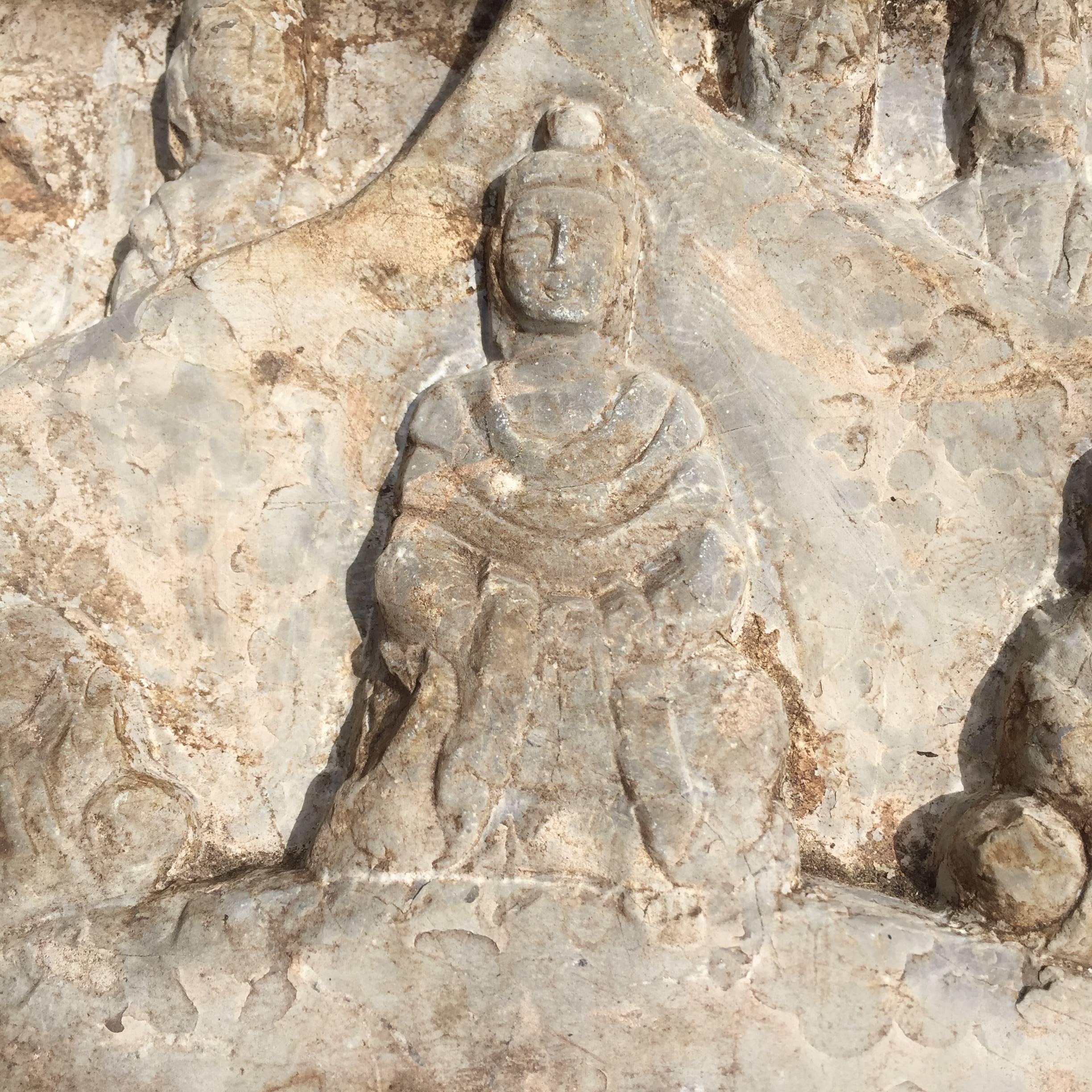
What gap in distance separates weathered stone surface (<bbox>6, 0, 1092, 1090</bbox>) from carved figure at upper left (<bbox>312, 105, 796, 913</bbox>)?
0.01 meters

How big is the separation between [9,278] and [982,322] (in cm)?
334

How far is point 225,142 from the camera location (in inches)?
149

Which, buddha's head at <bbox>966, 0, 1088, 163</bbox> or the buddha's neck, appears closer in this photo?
the buddha's neck

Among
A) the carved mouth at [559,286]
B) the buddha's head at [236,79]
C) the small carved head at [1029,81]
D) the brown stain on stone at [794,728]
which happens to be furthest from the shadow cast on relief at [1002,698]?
the buddha's head at [236,79]

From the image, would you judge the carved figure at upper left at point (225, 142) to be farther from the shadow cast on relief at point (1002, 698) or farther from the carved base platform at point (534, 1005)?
the shadow cast on relief at point (1002, 698)

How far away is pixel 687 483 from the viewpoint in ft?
10.4

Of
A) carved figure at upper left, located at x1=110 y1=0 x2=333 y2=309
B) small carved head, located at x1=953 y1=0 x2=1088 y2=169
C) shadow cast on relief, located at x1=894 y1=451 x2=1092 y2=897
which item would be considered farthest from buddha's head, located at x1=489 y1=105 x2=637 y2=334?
shadow cast on relief, located at x1=894 y1=451 x2=1092 y2=897

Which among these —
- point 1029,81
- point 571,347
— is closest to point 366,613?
point 571,347

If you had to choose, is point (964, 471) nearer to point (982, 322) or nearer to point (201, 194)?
point (982, 322)

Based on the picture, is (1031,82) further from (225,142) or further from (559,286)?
(225,142)

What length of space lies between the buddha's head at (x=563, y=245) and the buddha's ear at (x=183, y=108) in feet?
3.79

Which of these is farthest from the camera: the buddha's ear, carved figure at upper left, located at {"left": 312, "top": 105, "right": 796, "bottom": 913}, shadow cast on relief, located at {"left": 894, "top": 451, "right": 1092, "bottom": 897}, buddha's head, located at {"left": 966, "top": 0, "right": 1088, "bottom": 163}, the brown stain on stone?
the buddha's ear

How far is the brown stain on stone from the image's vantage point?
3.29 m

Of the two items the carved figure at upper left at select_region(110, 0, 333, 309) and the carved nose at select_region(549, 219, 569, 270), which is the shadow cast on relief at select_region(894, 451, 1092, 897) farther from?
the carved figure at upper left at select_region(110, 0, 333, 309)
